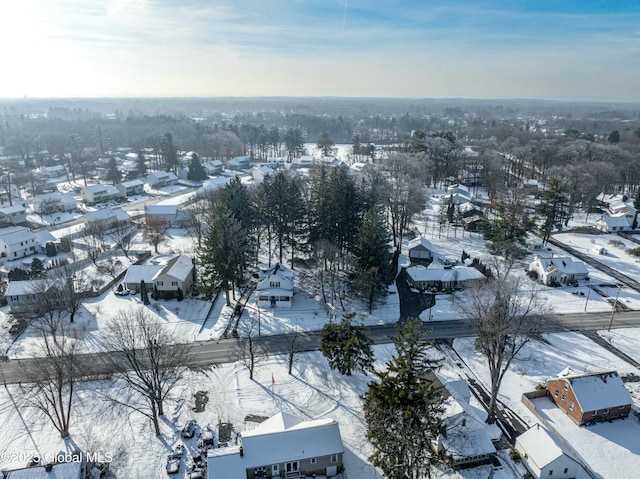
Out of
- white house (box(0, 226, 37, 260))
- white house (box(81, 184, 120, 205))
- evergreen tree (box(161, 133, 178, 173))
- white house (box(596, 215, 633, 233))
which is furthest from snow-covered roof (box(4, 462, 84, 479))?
evergreen tree (box(161, 133, 178, 173))

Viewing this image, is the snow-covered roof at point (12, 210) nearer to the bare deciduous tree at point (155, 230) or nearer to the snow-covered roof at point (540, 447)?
the bare deciduous tree at point (155, 230)

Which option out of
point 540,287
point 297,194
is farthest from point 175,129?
point 540,287

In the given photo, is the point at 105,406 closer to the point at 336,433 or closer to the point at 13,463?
the point at 13,463

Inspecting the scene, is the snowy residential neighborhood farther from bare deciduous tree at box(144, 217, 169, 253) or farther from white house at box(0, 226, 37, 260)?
bare deciduous tree at box(144, 217, 169, 253)

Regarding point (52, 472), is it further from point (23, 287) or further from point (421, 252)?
point (421, 252)

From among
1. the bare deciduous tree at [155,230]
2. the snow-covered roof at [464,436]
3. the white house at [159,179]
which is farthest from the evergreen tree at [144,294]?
the white house at [159,179]
